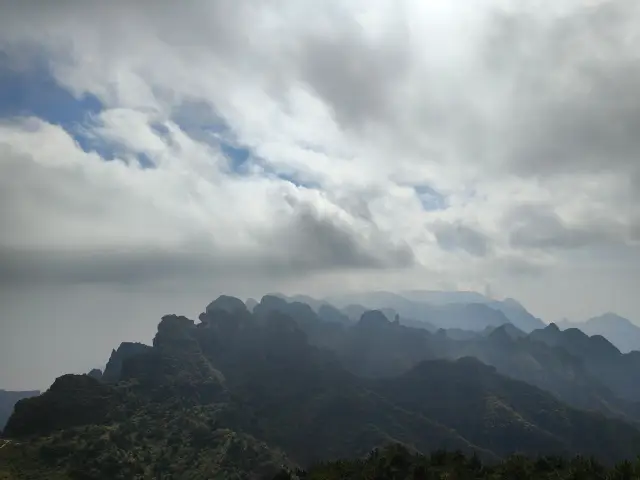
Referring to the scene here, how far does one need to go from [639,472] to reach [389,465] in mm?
41457

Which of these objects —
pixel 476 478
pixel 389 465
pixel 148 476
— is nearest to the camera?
pixel 476 478

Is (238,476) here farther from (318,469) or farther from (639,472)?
(639,472)

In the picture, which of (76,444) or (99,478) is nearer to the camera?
(99,478)

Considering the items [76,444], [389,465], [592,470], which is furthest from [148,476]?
[592,470]

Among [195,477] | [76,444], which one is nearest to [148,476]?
[195,477]

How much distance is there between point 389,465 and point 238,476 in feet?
455

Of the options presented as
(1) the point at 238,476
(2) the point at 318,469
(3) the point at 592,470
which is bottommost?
(1) the point at 238,476

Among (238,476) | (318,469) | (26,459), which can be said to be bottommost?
(238,476)

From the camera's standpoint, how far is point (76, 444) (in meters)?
199

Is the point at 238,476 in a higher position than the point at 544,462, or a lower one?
lower

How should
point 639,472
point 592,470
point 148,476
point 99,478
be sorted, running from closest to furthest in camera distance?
1. point 639,472
2. point 592,470
3. point 99,478
4. point 148,476

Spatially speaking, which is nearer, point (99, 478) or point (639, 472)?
point (639, 472)

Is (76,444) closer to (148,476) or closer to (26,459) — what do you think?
(26,459)

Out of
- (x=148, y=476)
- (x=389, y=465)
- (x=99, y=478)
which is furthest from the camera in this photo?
(x=148, y=476)
